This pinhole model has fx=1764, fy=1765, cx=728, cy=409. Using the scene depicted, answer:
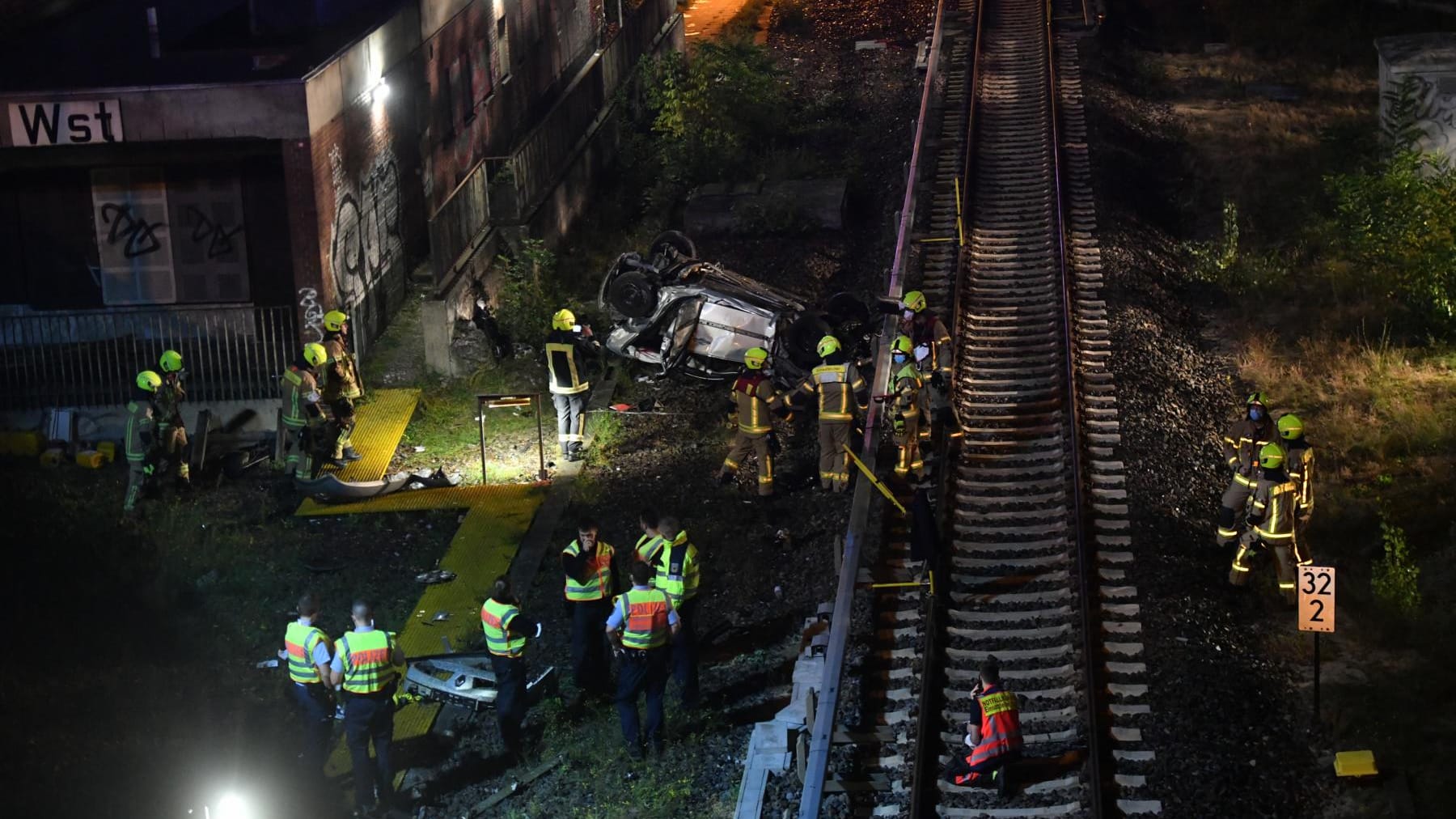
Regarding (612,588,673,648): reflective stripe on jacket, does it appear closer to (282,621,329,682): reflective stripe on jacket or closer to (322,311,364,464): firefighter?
(282,621,329,682): reflective stripe on jacket

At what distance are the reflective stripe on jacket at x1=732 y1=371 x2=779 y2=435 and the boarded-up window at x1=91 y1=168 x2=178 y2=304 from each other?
7278mm

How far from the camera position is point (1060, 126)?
25406 mm

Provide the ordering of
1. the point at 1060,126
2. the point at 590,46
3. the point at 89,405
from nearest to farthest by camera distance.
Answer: the point at 89,405, the point at 1060,126, the point at 590,46

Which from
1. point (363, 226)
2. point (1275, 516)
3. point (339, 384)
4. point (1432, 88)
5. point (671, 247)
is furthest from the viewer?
point (1432, 88)

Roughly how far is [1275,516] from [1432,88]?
1109 cm

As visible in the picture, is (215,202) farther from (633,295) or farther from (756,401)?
(756,401)

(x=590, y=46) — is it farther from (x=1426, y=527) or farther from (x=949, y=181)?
(x=1426, y=527)

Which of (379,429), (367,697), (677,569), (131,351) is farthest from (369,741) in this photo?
(131,351)

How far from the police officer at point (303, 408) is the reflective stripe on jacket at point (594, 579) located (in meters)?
5.08

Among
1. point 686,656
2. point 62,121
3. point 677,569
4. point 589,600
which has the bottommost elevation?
point 686,656

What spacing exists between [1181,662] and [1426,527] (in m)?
3.69

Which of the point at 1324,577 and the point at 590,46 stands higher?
the point at 1324,577

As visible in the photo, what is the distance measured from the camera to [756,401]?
16172 mm

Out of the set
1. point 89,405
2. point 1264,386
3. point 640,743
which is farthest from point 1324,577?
point 89,405
